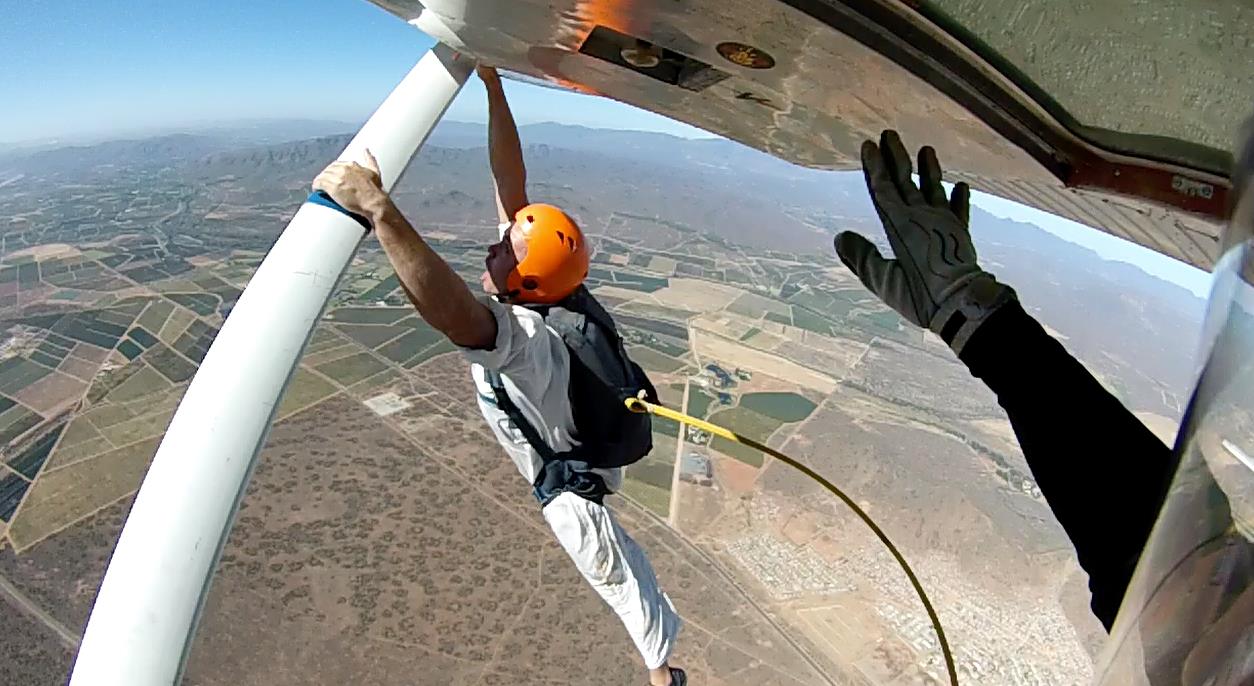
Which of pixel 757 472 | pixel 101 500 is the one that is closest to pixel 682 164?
pixel 757 472

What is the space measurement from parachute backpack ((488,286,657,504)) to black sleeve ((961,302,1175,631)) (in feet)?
4.47

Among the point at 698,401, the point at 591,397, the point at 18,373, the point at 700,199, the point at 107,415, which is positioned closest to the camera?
the point at 591,397

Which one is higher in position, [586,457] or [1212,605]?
[1212,605]

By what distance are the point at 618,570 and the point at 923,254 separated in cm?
181

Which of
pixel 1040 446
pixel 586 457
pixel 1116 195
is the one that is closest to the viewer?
pixel 1040 446

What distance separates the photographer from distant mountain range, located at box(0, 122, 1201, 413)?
3762 cm

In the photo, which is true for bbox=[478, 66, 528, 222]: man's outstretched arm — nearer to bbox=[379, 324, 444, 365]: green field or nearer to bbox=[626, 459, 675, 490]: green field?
bbox=[626, 459, 675, 490]: green field

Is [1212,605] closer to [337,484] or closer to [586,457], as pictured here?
[586,457]

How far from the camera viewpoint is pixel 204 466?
1351 mm

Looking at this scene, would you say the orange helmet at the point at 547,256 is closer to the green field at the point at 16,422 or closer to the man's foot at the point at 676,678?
the man's foot at the point at 676,678

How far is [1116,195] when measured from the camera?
1367 millimetres

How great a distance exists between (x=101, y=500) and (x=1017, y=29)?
25059 mm

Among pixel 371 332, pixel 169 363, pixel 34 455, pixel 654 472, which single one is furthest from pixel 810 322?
pixel 34 455

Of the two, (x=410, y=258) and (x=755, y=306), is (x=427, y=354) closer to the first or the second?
(x=755, y=306)
